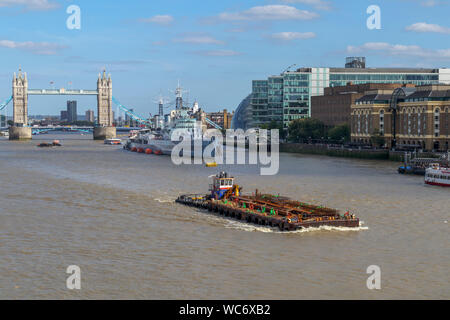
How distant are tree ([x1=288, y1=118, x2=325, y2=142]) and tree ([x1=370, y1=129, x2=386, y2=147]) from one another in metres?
22.7

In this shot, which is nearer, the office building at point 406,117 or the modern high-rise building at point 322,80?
the office building at point 406,117

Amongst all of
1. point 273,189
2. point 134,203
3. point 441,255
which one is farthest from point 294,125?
point 441,255

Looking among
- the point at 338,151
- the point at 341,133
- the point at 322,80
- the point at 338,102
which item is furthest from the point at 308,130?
the point at 322,80

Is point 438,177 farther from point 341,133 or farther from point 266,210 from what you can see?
point 341,133

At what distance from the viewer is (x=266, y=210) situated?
34125mm

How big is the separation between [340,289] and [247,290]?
9.76 feet

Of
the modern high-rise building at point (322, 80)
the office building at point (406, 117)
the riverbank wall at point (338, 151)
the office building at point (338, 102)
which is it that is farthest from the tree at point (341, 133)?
the modern high-rise building at point (322, 80)

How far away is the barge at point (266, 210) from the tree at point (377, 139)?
180 feet

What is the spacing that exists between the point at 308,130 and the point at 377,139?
26666 mm

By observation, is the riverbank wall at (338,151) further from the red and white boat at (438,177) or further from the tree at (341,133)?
the red and white boat at (438,177)

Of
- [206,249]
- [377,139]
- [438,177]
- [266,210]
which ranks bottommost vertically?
[206,249]

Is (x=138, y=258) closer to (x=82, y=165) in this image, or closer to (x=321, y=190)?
(x=321, y=190)

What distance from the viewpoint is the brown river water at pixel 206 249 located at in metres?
21.5

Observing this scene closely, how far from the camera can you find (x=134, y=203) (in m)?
40.5
